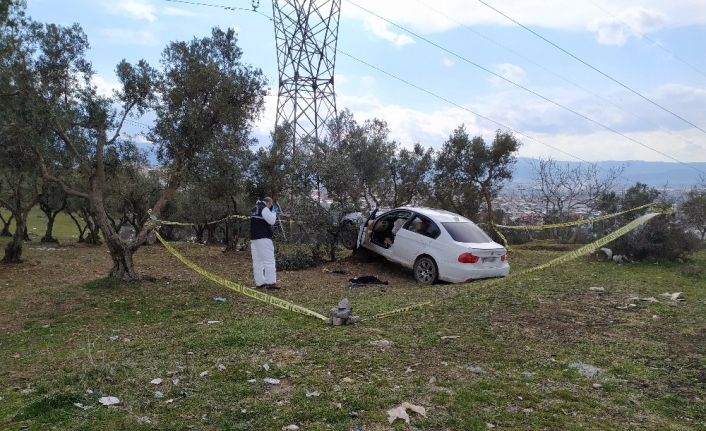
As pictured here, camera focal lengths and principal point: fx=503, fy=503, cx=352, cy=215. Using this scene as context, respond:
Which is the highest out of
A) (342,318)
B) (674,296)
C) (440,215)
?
(440,215)

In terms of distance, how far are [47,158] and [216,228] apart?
17.6 metres

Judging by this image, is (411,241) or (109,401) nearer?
(109,401)

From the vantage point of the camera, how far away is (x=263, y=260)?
1008 cm

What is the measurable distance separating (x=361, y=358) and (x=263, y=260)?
521cm

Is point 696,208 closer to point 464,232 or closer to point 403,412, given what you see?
point 464,232

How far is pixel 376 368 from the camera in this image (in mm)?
4988

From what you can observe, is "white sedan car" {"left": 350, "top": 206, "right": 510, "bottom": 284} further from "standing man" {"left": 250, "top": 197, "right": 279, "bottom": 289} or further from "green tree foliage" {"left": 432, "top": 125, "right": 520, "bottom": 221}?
"green tree foliage" {"left": 432, "top": 125, "right": 520, "bottom": 221}

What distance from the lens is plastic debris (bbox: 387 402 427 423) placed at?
→ 152 inches

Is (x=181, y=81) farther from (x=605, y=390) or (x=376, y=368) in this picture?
(x=605, y=390)

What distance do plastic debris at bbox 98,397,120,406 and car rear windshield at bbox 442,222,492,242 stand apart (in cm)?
755

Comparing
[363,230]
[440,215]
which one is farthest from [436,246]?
[363,230]

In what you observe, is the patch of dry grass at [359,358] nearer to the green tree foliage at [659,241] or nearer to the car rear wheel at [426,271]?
the car rear wheel at [426,271]

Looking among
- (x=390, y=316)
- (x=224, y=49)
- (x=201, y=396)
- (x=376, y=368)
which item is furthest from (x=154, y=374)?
(x=224, y=49)

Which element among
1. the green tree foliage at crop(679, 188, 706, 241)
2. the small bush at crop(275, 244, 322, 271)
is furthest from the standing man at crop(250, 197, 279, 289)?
the green tree foliage at crop(679, 188, 706, 241)
